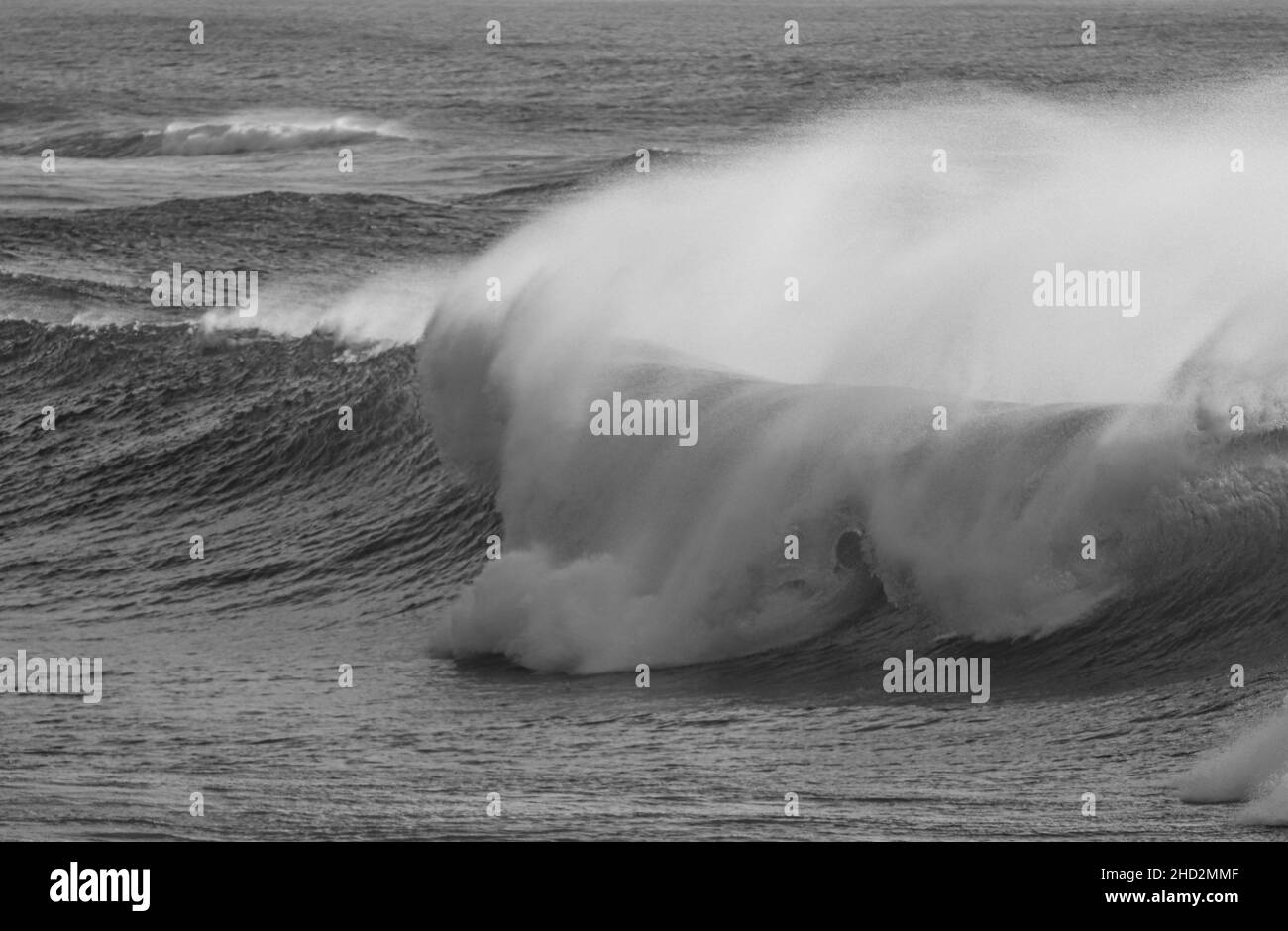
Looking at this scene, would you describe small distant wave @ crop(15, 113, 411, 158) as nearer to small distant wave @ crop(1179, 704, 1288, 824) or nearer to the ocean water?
the ocean water

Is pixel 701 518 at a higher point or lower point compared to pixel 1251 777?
higher

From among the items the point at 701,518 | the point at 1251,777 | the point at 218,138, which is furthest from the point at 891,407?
the point at 218,138

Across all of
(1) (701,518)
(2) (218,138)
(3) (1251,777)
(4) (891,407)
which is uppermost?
(2) (218,138)

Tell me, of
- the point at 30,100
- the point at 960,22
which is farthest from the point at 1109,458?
the point at 960,22

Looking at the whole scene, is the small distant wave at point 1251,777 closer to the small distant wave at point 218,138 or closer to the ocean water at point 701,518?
the ocean water at point 701,518

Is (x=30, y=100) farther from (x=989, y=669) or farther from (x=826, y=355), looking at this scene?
(x=989, y=669)

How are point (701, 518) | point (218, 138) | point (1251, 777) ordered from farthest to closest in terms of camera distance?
1. point (218, 138)
2. point (701, 518)
3. point (1251, 777)

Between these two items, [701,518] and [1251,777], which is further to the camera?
[701,518]

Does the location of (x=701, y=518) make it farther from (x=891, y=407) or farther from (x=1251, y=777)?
(x=1251, y=777)
